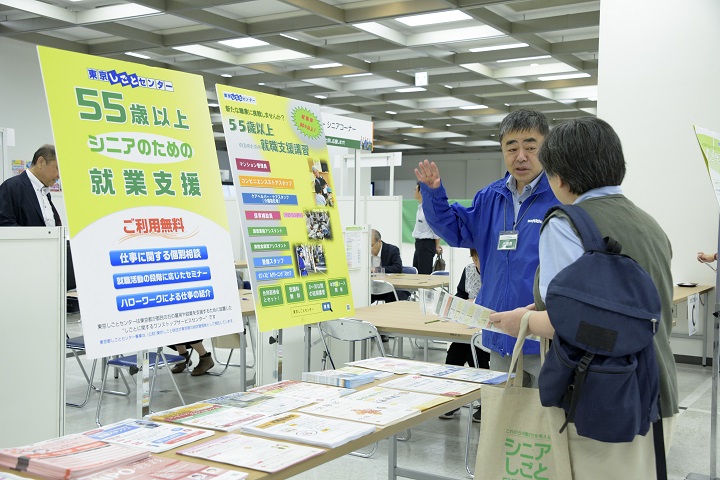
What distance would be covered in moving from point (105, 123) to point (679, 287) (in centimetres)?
611

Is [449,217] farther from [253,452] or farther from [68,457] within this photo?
[68,457]

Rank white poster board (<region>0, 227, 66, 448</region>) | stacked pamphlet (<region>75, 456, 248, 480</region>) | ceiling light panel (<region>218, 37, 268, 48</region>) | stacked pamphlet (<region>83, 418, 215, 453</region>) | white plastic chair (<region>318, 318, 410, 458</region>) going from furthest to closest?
ceiling light panel (<region>218, 37, 268, 48</region>) < white plastic chair (<region>318, 318, 410, 458</region>) < white poster board (<region>0, 227, 66, 448</region>) < stacked pamphlet (<region>83, 418, 215, 453</region>) < stacked pamphlet (<region>75, 456, 248, 480</region>)

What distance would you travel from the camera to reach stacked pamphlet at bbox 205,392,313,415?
208cm

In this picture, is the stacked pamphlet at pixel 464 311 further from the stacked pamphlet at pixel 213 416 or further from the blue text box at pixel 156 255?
the blue text box at pixel 156 255

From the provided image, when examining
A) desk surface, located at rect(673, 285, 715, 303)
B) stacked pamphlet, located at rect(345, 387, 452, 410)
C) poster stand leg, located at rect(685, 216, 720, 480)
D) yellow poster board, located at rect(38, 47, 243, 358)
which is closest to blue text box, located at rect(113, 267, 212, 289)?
yellow poster board, located at rect(38, 47, 243, 358)

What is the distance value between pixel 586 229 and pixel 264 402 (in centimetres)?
111

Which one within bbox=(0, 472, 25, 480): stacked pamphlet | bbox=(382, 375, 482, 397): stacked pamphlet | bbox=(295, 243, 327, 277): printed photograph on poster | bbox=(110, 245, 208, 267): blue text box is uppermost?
bbox=(110, 245, 208, 267): blue text box

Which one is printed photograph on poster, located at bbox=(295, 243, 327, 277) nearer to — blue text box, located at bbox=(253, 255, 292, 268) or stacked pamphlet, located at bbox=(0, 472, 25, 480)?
blue text box, located at bbox=(253, 255, 292, 268)

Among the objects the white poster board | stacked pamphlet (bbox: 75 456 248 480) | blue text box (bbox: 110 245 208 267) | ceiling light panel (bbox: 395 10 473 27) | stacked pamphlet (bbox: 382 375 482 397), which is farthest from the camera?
ceiling light panel (bbox: 395 10 473 27)

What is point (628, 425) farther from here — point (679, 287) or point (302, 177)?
point (679, 287)

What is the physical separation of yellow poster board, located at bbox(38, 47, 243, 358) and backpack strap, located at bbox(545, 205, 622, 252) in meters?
1.20

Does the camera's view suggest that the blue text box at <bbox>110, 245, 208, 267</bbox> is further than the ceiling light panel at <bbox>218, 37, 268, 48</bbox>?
No

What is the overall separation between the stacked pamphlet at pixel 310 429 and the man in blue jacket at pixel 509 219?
35.7 inches

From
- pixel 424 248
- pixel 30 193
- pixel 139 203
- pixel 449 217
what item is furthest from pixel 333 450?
pixel 424 248
